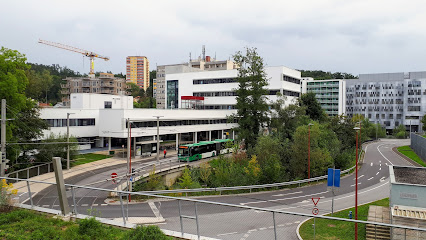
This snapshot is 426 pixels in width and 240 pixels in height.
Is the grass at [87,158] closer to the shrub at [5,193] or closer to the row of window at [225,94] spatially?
the shrub at [5,193]

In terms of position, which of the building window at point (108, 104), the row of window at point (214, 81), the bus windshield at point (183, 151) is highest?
the row of window at point (214, 81)

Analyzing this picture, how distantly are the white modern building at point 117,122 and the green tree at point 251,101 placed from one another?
12.8m

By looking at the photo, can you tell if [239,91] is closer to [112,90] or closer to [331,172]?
[331,172]

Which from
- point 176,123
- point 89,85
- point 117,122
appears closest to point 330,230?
point 117,122

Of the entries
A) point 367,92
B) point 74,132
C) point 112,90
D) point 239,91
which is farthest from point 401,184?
point 367,92

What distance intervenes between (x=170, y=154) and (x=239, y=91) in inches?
586

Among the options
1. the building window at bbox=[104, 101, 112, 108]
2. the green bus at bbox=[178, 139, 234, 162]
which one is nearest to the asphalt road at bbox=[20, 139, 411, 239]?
the green bus at bbox=[178, 139, 234, 162]

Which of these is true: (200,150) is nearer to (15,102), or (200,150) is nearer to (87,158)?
(87,158)

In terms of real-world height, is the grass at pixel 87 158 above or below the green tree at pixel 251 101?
below

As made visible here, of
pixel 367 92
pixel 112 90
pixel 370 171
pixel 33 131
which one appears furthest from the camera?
pixel 367 92

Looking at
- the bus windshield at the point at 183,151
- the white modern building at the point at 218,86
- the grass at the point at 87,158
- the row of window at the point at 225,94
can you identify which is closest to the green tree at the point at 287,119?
the white modern building at the point at 218,86

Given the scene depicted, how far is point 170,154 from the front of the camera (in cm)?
5306

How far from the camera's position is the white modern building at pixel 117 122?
4875cm

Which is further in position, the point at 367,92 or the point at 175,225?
the point at 367,92
